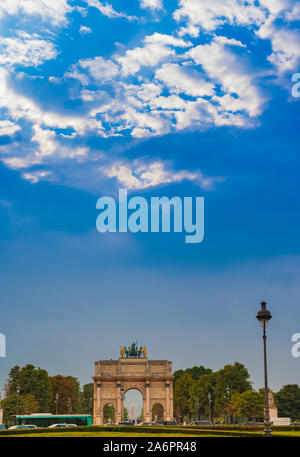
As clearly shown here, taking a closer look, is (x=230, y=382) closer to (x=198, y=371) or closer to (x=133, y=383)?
(x=133, y=383)

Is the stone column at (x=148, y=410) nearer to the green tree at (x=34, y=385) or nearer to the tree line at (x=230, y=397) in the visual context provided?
the tree line at (x=230, y=397)

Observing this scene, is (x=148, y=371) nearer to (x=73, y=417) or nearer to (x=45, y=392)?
(x=45, y=392)

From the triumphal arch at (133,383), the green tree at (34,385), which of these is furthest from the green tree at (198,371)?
the green tree at (34,385)

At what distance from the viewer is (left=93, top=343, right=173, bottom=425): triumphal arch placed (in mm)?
107812

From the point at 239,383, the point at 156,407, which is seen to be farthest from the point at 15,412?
the point at 156,407

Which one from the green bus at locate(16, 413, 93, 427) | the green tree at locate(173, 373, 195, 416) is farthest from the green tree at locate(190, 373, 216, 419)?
the green bus at locate(16, 413, 93, 427)

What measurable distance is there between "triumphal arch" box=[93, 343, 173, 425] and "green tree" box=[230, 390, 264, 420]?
17875mm

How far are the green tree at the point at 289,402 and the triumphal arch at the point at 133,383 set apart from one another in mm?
22846

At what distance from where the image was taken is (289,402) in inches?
4291

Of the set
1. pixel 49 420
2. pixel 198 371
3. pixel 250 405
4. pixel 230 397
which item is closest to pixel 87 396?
pixel 198 371

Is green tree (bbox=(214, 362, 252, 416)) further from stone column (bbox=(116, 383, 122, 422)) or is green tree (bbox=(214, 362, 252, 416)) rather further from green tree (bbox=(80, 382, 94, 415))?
green tree (bbox=(80, 382, 94, 415))

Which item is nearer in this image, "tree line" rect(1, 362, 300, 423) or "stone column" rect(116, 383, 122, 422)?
"tree line" rect(1, 362, 300, 423)

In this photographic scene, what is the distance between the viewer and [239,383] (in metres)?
104

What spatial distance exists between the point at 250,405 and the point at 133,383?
25447 mm
